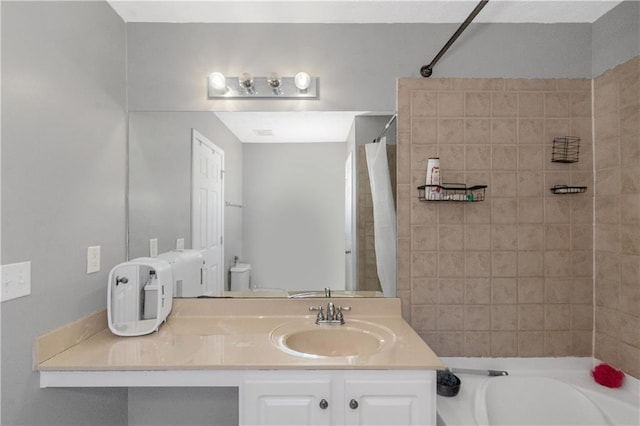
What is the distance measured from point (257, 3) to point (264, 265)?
4.36 feet

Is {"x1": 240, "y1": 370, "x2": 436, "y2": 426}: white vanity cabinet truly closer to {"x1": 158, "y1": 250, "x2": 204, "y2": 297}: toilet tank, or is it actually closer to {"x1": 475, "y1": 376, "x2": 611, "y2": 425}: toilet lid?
{"x1": 475, "y1": 376, "x2": 611, "y2": 425}: toilet lid

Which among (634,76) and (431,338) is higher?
(634,76)

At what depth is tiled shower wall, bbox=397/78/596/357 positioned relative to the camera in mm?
1823

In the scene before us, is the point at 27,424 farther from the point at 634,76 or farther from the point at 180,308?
the point at 634,76

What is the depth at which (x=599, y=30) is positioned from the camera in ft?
5.88

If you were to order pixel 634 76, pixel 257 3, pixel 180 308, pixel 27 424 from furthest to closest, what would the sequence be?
pixel 180 308
pixel 257 3
pixel 634 76
pixel 27 424

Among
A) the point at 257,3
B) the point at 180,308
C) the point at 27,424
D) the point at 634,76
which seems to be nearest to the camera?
the point at 27,424

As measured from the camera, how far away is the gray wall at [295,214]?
1867 millimetres

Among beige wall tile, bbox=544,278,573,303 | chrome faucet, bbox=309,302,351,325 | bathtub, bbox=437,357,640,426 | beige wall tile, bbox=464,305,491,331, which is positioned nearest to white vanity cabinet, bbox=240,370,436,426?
bathtub, bbox=437,357,640,426

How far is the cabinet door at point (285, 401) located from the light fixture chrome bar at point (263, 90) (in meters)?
1.36

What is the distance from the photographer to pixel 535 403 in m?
1.66

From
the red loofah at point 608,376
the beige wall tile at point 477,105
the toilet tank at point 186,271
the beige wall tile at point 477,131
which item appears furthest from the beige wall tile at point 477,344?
the toilet tank at point 186,271

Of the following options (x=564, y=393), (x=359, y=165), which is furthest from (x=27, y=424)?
(x=564, y=393)

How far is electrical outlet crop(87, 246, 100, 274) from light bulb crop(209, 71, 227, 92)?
968 millimetres
